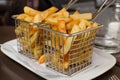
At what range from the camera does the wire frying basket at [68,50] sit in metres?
0.60

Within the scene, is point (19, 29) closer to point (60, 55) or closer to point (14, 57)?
point (14, 57)

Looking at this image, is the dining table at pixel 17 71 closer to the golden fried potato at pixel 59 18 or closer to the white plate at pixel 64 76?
the white plate at pixel 64 76

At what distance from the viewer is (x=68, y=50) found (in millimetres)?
604

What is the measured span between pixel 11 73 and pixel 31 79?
7cm

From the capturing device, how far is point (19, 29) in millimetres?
780

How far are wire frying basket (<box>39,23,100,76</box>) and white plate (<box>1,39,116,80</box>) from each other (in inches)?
0.7

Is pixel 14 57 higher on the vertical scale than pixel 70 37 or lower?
lower

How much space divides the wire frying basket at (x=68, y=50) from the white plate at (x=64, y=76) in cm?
2

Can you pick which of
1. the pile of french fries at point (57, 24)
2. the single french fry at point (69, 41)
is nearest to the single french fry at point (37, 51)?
→ the pile of french fries at point (57, 24)

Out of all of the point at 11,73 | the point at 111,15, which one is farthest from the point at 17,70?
the point at 111,15

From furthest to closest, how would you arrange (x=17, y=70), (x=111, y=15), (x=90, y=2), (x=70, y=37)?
(x=90, y=2)
(x=111, y=15)
(x=17, y=70)
(x=70, y=37)

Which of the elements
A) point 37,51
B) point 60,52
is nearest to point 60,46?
point 60,52

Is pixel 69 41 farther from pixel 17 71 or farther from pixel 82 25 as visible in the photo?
pixel 17 71

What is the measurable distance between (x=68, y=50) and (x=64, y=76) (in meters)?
0.07
